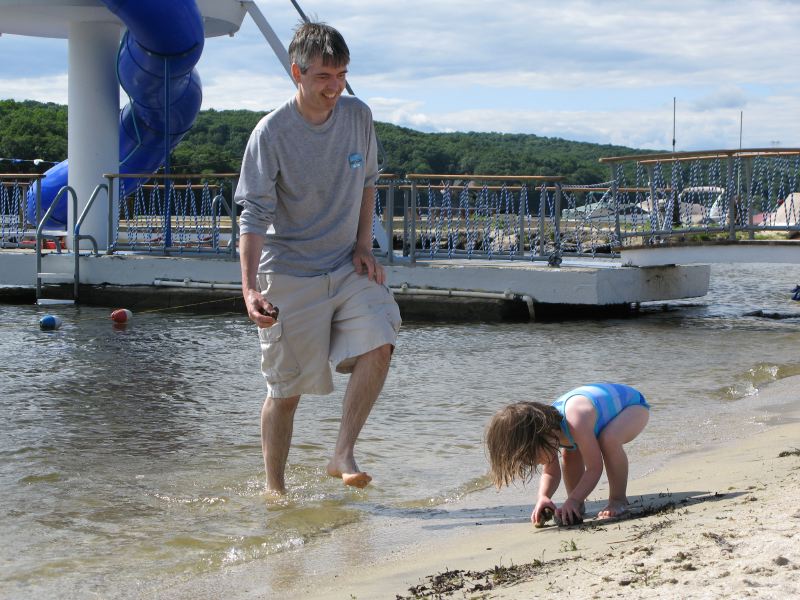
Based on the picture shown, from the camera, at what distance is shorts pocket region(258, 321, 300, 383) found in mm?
4582

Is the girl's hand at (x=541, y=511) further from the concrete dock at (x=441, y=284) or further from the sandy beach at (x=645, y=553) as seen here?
the concrete dock at (x=441, y=284)

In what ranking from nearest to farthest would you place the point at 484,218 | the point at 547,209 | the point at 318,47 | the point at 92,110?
the point at 318,47, the point at 484,218, the point at 547,209, the point at 92,110

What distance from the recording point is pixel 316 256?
4.64 metres

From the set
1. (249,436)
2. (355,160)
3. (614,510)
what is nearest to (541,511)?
(614,510)

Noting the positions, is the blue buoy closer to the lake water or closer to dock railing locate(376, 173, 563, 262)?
the lake water

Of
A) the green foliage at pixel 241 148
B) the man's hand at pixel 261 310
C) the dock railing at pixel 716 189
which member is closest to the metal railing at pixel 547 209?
the dock railing at pixel 716 189

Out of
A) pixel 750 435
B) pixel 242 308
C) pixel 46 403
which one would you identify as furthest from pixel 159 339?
pixel 750 435

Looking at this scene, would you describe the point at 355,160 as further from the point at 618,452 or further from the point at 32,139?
the point at 32,139

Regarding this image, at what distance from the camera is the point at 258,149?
14.5ft

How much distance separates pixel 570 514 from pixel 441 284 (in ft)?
33.7

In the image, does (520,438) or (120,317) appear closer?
(520,438)

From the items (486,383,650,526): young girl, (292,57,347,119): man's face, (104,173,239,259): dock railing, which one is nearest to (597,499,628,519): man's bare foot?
(486,383,650,526): young girl

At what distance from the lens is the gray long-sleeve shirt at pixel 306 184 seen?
4.44 meters

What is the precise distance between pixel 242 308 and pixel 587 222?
20.3 feet
